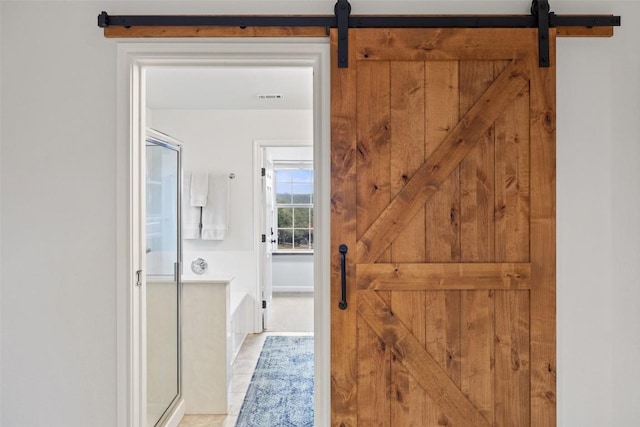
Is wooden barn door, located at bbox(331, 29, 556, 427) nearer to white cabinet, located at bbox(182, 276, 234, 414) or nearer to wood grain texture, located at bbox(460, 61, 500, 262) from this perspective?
wood grain texture, located at bbox(460, 61, 500, 262)

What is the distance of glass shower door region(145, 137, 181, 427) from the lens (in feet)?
7.44

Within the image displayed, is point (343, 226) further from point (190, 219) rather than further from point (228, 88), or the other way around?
point (190, 219)

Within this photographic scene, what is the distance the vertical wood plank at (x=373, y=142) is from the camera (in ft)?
5.54

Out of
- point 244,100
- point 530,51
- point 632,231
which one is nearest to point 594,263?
point 632,231

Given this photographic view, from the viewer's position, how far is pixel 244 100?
3.86 m

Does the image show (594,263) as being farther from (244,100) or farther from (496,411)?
(244,100)

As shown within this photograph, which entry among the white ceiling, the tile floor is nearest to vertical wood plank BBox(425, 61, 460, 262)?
the white ceiling

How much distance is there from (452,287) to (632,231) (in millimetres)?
860

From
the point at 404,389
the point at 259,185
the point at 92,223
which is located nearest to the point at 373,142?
the point at 404,389

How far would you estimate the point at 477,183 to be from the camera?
170cm

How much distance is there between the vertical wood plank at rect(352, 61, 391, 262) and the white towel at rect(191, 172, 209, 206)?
9.34ft

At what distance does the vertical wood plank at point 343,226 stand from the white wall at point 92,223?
0.40 m

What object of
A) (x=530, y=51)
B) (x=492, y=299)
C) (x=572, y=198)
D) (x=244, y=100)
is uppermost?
(x=244, y=100)

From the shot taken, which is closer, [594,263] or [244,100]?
[594,263]
